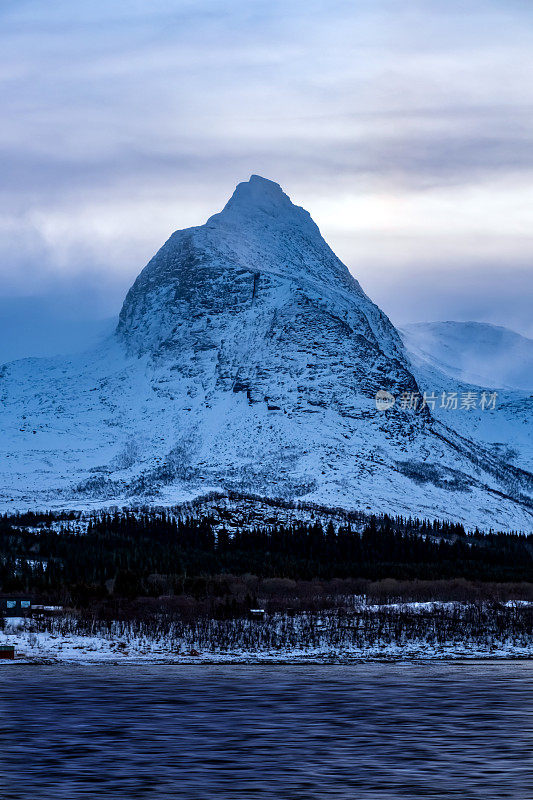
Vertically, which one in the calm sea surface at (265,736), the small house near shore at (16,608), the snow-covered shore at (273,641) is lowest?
the calm sea surface at (265,736)

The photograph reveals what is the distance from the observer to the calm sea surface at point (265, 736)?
2739 centimetres

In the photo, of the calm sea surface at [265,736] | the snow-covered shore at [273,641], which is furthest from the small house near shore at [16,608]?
the calm sea surface at [265,736]

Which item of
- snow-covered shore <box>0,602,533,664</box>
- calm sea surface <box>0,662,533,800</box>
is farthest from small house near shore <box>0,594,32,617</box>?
calm sea surface <box>0,662,533,800</box>

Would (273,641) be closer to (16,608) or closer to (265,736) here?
(16,608)

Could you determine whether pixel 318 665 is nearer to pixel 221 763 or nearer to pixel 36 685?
pixel 36 685

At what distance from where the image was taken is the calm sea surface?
27391mm

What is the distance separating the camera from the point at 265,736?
116 ft

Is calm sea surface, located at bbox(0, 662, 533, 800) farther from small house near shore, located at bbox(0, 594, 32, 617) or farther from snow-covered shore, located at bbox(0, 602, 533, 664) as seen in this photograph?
small house near shore, located at bbox(0, 594, 32, 617)

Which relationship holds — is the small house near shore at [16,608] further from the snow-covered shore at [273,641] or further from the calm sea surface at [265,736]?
the calm sea surface at [265,736]

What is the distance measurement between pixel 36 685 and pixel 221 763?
22.0m

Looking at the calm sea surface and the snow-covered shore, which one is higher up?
the snow-covered shore

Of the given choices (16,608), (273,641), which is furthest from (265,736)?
(16,608)

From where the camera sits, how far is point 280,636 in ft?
244

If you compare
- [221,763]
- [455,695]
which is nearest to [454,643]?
[455,695]
